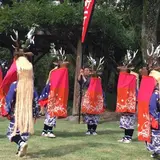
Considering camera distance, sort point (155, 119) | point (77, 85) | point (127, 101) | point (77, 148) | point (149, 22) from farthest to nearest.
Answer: point (77, 85)
point (149, 22)
point (127, 101)
point (77, 148)
point (155, 119)

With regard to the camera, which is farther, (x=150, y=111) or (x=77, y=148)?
(x=77, y=148)

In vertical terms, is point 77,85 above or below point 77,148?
above

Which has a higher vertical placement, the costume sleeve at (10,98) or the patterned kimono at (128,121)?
the costume sleeve at (10,98)

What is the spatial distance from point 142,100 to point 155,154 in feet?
3.21

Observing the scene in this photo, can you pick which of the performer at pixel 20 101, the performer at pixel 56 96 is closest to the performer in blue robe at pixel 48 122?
the performer at pixel 56 96

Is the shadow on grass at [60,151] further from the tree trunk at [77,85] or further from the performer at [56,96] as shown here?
the tree trunk at [77,85]

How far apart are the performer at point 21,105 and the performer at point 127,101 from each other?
282 cm

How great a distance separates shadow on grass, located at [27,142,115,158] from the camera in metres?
7.06

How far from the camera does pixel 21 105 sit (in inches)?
261

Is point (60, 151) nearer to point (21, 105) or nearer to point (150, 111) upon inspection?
point (21, 105)

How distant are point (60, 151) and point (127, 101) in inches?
86.3

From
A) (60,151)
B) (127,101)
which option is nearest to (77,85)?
(127,101)

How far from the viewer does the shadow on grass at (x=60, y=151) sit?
706cm

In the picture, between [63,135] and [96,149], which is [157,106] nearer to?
[96,149]
